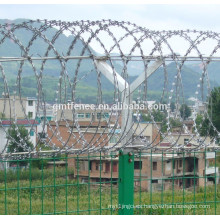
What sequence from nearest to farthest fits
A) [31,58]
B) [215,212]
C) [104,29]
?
1. [31,58]
2. [104,29]
3. [215,212]

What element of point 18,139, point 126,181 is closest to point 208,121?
point 126,181

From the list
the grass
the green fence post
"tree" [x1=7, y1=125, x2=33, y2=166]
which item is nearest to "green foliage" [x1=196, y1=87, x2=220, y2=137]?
the grass

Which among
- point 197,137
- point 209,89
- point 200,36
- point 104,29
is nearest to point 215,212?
point 197,137

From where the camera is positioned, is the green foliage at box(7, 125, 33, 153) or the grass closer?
the green foliage at box(7, 125, 33, 153)

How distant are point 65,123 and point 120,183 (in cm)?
108

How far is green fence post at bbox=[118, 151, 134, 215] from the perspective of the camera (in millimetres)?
6988

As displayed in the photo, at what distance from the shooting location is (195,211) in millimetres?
8188

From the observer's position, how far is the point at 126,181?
275 inches

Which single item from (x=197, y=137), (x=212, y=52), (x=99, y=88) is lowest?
(x=197, y=137)

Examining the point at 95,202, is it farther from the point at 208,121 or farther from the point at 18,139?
the point at 18,139

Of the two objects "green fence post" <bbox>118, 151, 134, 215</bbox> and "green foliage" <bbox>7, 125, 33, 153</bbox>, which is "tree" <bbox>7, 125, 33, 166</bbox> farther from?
"green fence post" <bbox>118, 151, 134, 215</bbox>

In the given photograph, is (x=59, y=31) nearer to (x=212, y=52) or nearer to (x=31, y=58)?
(x=31, y=58)

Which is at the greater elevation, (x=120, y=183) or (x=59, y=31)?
(x=59, y=31)

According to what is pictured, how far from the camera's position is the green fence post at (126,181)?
6.99 metres
